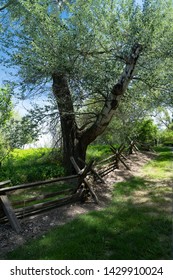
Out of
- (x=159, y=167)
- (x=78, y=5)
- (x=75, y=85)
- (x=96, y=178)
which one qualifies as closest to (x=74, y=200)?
(x=96, y=178)

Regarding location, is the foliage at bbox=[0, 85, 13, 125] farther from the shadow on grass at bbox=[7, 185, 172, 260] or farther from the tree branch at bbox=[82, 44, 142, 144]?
the shadow on grass at bbox=[7, 185, 172, 260]

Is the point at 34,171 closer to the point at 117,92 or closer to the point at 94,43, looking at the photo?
the point at 117,92

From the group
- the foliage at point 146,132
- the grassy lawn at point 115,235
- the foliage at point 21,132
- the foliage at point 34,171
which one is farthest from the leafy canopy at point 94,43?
the foliage at point 146,132

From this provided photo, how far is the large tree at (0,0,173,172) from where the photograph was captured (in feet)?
23.7

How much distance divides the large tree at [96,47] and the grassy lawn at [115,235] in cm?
383

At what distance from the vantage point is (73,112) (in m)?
8.92

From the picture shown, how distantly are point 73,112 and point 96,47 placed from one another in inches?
91.6

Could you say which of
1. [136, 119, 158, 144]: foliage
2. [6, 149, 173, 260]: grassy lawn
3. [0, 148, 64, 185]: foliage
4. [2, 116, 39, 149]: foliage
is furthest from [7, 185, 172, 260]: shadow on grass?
[136, 119, 158, 144]: foliage

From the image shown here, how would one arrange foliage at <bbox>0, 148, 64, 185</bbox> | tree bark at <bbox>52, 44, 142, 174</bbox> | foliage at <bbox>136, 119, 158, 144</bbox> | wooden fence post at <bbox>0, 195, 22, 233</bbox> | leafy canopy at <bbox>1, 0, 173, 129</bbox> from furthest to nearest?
foliage at <bbox>136, 119, 158, 144</bbox>, foliage at <bbox>0, 148, 64, 185</bbox>, tree bark at <bbox>52, 44, 142, 174</bbox>, leafy canopy at <bbox>1, 0, 173, 129</bbox>, wooden fence post at <bbox>0, 195, 22, 233</bbox>

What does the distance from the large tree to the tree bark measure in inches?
1.4

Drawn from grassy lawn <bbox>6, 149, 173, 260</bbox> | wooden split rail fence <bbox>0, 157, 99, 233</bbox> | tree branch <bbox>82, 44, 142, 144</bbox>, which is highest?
tree branch <bbox>82, 44, 142, 144</bbox>

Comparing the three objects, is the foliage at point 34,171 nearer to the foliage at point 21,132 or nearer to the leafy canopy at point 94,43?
the foliage at point 21,132

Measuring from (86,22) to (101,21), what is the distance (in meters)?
0.46
